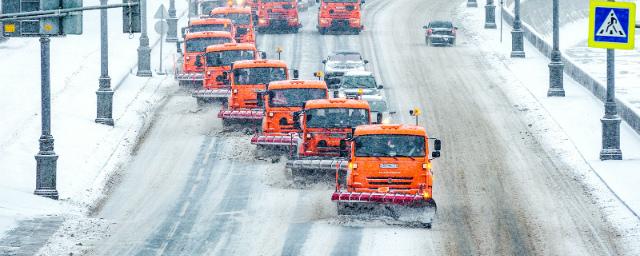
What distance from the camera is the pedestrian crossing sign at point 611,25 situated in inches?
1337

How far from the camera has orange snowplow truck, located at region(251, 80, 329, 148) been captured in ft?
119

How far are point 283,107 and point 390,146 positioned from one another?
767 cm

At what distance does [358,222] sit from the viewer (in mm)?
29250

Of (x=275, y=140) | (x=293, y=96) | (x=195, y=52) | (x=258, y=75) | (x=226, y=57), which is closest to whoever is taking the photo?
(x=275, y=140)

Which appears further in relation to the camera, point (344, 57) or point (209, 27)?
point (209, 27)

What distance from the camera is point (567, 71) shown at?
5303 cm

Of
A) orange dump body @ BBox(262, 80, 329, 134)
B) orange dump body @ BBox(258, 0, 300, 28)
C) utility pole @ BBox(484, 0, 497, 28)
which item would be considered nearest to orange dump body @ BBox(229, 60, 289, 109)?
orange dump body @ BBox(262, 80, 329, 134)

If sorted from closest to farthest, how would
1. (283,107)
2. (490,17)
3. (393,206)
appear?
1. (393,206)
2. (283,107)
3. (490,17)

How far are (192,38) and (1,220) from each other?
22.4 meters

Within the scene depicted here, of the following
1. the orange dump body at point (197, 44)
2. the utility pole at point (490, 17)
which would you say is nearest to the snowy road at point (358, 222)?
the orange dump body at point (197, 44)

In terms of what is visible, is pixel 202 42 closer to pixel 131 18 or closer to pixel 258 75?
pixel 258 75

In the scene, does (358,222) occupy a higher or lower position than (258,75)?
lower

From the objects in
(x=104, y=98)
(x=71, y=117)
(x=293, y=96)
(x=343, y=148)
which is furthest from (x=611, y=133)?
(x=71, y=117)

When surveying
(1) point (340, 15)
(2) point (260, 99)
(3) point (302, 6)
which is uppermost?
(3) point (302, 6)
